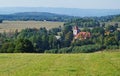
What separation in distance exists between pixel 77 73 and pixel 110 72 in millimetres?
1700

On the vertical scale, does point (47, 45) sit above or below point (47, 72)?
below

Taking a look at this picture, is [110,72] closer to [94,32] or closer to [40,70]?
[40,70]

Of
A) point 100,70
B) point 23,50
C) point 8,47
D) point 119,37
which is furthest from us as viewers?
point 119,37

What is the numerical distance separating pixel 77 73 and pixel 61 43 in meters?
105

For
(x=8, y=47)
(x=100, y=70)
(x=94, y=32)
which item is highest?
(x=100, y=70)

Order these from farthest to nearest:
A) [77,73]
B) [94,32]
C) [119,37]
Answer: [94,32]
[119,37]
[77,73]

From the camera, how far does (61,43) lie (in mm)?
122938

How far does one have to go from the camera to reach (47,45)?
11588 cm

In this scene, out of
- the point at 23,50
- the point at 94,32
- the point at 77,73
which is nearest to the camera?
the point at 77,73

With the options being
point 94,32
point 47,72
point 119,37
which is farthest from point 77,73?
point 94,32

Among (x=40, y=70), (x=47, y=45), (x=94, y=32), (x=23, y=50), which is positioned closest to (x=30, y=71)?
(x=40, y=70)

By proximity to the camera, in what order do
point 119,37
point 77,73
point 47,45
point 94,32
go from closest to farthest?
point 77,73 → point 47,45 → point 119,37 → point 94,32

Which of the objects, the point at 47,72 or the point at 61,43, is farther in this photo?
the point at 61,43

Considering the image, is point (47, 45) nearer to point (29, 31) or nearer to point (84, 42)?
point (84, 42)
